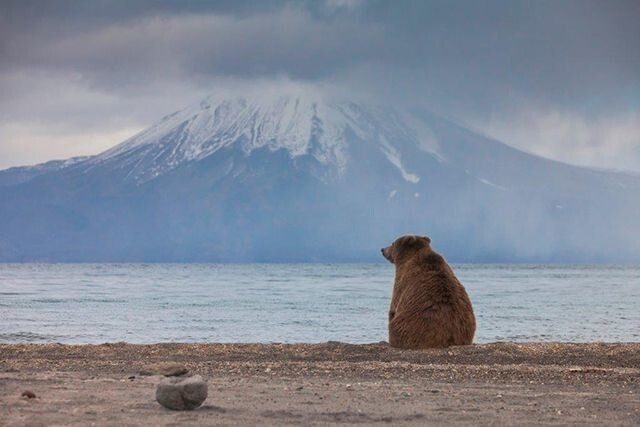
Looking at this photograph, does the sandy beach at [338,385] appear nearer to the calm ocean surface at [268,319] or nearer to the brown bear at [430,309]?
the brown bear at [430,309]

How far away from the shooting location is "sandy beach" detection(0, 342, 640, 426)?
9.20m

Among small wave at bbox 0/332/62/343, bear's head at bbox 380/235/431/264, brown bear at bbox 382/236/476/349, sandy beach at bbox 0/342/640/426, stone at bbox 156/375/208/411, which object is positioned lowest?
small wave at bbox 0/332/62/343

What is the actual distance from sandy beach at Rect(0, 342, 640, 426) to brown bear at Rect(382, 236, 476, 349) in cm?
39

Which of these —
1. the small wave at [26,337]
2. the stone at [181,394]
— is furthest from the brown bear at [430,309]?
the small wave at [26,337]

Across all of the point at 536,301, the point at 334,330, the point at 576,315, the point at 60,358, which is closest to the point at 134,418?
the point at 60,358

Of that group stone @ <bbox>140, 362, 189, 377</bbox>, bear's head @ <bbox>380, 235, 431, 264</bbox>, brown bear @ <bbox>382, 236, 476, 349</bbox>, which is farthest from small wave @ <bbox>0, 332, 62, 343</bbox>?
stone @ <bbox>140, 362, 189, 377</bbox>

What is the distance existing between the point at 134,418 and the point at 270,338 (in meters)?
17.0

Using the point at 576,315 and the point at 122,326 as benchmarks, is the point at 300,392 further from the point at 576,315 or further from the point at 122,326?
the point at 576,315

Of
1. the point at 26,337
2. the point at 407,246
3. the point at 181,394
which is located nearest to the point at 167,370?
the point at 181,394

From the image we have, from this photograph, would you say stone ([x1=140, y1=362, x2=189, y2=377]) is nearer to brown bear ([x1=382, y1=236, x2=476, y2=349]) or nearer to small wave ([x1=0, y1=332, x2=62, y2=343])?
brown bear ([x1=382, y1=236, x2=476, y2=349])

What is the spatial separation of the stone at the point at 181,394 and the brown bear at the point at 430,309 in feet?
21.2

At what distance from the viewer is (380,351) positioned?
15266 mm

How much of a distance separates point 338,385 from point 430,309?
14.7 ft

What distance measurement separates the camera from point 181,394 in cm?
930
